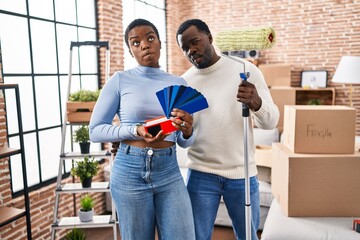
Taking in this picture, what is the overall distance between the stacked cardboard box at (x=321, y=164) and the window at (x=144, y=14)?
8.16 feet

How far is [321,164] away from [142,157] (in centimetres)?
126

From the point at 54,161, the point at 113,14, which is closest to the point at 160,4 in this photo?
the point at 113,14

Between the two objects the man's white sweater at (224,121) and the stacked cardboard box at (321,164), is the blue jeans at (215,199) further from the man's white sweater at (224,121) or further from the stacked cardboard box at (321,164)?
the stacked cardboard box at (321,164)

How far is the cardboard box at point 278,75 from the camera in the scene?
5.65 meters

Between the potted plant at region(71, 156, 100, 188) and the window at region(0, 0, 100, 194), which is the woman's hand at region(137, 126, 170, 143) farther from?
the window at region(0, 0, 100, 194)

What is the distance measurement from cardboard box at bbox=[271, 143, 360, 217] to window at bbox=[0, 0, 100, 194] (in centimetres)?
214

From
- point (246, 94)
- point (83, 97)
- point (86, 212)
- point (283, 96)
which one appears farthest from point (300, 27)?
point (246, 94)

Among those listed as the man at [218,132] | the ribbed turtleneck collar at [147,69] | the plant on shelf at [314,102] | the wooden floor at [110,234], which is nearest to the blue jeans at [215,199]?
the man at [218,132]

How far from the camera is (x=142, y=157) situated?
1.42 meters

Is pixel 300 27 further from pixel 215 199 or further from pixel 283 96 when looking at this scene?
pixel 215 199

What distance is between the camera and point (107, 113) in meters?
1.46

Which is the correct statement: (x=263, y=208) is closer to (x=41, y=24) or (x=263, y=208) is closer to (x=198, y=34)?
(x=198, y=34)

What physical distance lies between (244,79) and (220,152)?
0.39 m

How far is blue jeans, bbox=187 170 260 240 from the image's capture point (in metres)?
1.65
